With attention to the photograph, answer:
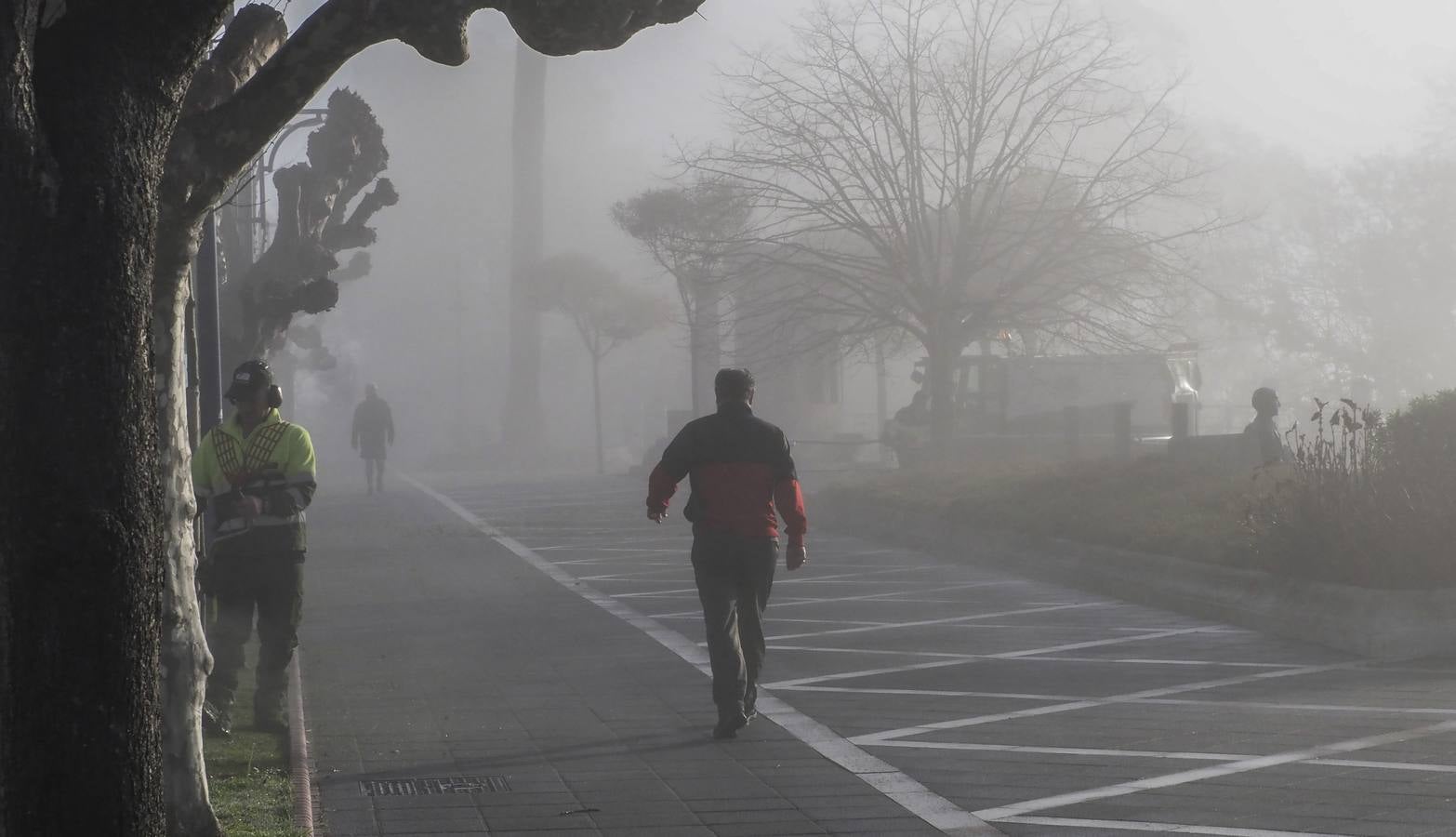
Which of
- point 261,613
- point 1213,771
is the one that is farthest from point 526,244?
point 1213,771

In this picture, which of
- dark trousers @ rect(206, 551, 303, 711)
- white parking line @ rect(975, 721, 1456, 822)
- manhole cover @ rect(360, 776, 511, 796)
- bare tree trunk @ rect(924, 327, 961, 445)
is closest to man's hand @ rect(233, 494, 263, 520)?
dark trousers @ rect(206, 551, 303, 711)

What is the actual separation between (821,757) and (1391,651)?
4.47 meters

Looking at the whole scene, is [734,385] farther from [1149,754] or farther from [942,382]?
[942,382]

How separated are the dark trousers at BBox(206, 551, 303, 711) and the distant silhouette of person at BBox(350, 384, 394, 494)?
69.4 ft

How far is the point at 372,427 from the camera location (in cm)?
3038

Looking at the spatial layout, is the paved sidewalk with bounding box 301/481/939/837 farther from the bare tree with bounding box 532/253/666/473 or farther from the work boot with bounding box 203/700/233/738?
the bare tree with bounding box 532/253/666/473

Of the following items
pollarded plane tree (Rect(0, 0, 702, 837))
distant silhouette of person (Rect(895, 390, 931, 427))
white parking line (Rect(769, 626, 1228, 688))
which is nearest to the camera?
pollarded plane tree (Rect(0, 0, 702, 837))

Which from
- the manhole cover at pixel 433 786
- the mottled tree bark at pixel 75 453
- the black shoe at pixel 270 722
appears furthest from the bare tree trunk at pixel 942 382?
the mottled tree bark at pixel 75 453

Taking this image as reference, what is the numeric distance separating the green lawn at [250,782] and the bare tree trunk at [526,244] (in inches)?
1715

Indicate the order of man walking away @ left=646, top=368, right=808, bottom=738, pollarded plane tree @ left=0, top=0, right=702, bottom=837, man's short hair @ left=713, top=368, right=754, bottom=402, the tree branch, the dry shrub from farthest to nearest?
the dry shrub → man's short hair @ left=713, top=368, right=754, bottom=402 → man walking away @ left=646, top=368, right=808, bottom=738 → the tree branch → pollarded plane tree @ left=0, top=0, right=702, bottom=837

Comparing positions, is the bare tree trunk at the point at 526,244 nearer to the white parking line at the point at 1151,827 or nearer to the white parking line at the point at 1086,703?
the white parking line at the point at 1086,703

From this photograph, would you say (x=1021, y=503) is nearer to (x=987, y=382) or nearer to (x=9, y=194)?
(x=987, y=382)

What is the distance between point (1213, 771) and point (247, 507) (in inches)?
174

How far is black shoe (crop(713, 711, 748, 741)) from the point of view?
7.81 m
